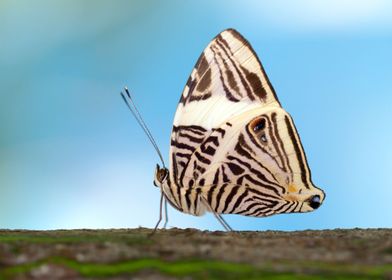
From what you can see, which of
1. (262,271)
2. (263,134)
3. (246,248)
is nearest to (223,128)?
(263,134)

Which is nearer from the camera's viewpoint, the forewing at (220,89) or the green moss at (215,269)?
the green moss at (215,269)

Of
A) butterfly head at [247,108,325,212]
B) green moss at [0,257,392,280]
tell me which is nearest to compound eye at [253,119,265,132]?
butterfly head at [247,108,325,212]

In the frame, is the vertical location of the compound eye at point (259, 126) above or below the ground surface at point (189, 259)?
above

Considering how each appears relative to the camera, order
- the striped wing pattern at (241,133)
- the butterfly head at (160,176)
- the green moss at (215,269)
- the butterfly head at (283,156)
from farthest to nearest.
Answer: the butterfly head at (283,156) → the striped wing pattern at (241,133) → the butterfly head at (160,176) → the green moss at (215,269)

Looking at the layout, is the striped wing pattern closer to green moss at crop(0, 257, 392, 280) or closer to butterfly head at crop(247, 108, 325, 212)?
butterfly head at crop(247, 108, 325, 212)

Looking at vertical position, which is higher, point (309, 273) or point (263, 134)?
point (263, 134)

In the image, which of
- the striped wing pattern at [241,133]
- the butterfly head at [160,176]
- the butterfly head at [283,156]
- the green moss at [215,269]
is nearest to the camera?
the green moss at [215,269]

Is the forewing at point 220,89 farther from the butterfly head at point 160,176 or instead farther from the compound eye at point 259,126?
the butterfly head at point 160,176

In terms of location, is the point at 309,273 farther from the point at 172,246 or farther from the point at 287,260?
the point at 172,246

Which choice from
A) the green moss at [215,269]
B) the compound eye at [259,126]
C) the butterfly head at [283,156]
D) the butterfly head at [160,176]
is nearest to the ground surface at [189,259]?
the green moss at [215,269]
